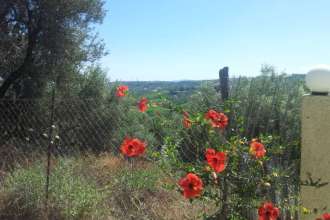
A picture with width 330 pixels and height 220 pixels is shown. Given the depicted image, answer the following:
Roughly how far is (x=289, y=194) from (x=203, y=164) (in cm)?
94

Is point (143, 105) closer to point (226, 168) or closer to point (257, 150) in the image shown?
point (226, 168)

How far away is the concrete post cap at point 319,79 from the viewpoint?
9.94 ft

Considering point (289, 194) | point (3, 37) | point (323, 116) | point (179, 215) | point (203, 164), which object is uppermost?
point (3, 37)

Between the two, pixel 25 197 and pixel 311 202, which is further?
pixel 25 197

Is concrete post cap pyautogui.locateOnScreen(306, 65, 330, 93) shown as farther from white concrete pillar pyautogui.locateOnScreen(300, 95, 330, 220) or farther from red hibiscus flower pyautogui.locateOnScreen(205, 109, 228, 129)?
red hibiscus flower pyautogui.locateOnScreen(205, 109, 228, 129)

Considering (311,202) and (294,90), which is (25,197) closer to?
(311,202)

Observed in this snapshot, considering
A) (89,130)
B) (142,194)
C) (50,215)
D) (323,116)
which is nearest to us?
(323,116)

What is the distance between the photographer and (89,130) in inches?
285

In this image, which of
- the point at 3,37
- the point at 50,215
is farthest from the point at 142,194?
the point at 3,37

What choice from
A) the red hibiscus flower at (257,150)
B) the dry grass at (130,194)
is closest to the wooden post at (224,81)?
the dry grass at (130,194)

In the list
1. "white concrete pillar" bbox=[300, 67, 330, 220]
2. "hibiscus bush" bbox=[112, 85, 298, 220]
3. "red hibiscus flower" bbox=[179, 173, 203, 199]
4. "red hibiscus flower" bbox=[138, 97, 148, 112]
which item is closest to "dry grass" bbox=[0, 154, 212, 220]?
"red hibiscus flower" bbox=[138, 97, 148, 112]

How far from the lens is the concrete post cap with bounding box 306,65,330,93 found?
303cm

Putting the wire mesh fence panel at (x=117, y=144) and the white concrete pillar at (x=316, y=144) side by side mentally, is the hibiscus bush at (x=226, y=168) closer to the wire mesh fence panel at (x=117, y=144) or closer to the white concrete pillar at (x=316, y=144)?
the wire mesh fence panel at (x=117, y=144)

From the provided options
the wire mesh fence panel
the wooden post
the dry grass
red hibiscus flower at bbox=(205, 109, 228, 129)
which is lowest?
the dry grass
